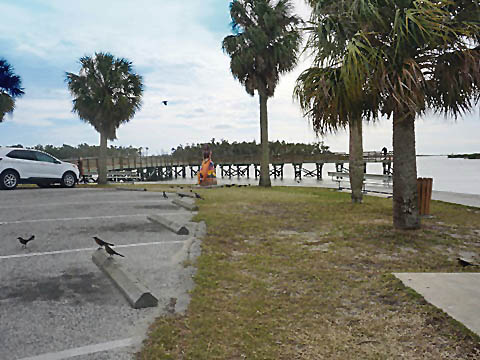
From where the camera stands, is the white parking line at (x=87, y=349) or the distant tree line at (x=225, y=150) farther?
the distant tree line at (x=225, y=150)

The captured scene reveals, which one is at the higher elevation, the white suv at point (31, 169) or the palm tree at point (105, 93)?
the palm tree at point (105, 93)

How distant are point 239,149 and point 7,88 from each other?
7270 centimetres

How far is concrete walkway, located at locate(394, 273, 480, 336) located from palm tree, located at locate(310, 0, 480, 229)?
3038mm

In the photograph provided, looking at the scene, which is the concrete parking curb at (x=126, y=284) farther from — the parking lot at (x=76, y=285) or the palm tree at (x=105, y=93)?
the palm tree at (x=105, y=93)

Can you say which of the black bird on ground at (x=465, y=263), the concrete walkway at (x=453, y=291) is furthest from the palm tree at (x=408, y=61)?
the concrete walkway at (x=453, y=291)

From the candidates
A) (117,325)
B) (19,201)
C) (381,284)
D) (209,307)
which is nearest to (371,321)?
(381,284)

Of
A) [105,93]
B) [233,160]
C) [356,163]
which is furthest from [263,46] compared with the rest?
[233,160]

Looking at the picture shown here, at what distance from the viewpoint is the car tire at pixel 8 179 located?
17078 millimetres

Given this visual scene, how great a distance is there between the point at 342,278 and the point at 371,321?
1.36 meters

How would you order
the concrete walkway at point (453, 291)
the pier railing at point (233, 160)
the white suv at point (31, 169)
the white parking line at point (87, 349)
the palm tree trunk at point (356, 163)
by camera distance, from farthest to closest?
the pier railing at point (233, 160) → the white suv at point (31, 169) → the palm tree trunk at point (356, 163) → the concrete walkway at point (453, 291) → the white parking line at point (87, 349)

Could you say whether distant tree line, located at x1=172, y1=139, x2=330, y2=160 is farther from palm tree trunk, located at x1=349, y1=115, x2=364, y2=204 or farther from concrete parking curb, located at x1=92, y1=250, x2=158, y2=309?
concrete parking curb, located at x1=92, y1=250, x2=158, y2=309

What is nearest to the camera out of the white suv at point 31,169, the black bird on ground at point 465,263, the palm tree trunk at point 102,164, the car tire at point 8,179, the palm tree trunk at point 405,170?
the black bird on ground at point 465,263

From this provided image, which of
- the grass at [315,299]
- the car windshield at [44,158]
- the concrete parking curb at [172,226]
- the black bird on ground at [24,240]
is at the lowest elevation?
the grass at [315,299]

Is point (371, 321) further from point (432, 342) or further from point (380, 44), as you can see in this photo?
point (380, 44)
